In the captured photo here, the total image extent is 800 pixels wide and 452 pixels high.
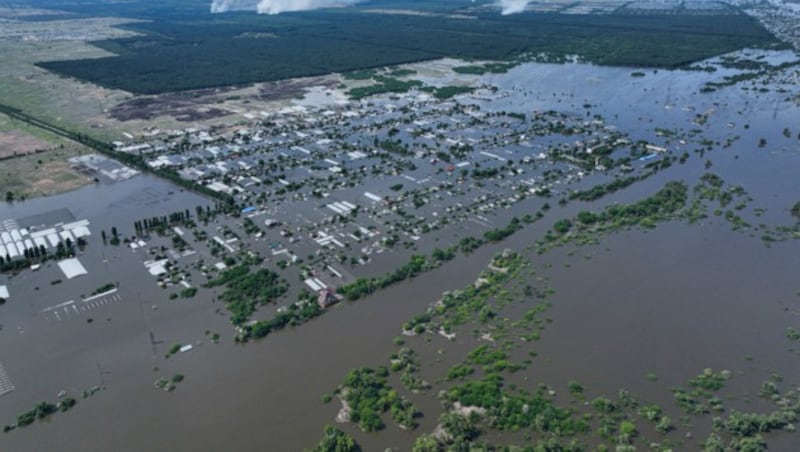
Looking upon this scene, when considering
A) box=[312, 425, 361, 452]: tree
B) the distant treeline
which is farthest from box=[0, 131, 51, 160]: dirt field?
box=[312, 425, 361, 452]: tree

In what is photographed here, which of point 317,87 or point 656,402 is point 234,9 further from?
point 656,402

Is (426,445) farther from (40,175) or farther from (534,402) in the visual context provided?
(40,175)

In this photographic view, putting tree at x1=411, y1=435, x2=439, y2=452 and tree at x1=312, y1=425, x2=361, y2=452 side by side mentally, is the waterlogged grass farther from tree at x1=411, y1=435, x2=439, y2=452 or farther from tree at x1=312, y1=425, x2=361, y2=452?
tree at x1=312, y1=425, x2=361, y2=452

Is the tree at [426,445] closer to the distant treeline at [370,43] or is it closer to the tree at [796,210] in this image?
the tree at [796,210]

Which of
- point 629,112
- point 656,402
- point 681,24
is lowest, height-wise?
point 656,402

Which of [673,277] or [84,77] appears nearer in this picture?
[673,277]


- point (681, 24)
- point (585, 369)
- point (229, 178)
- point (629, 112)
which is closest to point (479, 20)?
point (681, 24)
